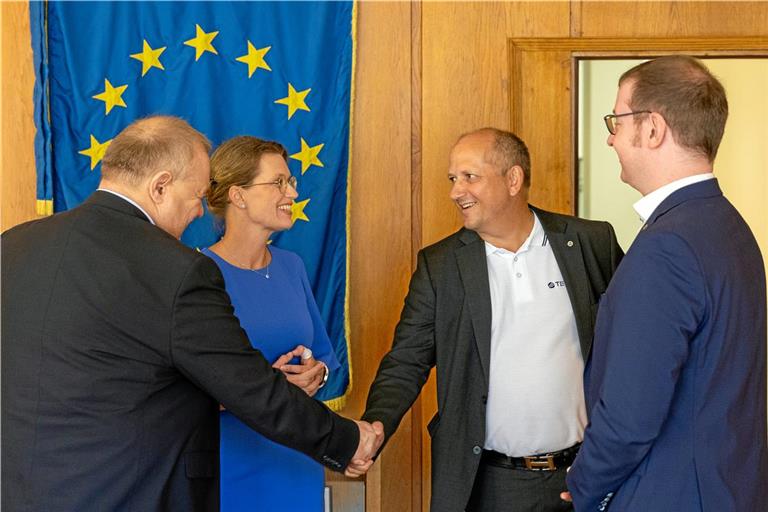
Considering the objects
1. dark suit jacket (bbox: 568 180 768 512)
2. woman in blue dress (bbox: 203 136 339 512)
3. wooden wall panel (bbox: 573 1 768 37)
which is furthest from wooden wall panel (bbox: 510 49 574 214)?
dark suit jacket (bbox: 568 180 768 512)

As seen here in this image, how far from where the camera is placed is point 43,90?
146 inches

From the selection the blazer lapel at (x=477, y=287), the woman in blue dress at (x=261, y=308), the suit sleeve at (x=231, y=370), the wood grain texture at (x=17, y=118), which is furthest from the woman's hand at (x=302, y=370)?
the wood grain texture at (x=17, y=118)

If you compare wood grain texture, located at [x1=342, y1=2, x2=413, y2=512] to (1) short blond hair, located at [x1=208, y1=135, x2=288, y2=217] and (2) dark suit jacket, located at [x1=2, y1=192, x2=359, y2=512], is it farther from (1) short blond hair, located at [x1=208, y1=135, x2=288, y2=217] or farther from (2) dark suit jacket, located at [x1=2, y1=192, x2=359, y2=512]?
(2) dark suit jacket, located at [x1=2, y1=192, x2=359, y2=512]

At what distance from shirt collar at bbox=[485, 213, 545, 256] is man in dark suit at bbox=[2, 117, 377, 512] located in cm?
111

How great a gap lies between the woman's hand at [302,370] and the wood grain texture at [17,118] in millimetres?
1512

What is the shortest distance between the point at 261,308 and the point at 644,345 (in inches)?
52.6

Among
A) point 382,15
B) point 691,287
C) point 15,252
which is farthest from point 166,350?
point 382,15

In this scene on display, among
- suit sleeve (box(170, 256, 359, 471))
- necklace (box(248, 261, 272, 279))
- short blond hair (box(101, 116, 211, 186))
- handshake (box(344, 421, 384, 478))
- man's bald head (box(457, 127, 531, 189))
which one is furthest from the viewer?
man's bald head (box(457, 127, 531, 189))

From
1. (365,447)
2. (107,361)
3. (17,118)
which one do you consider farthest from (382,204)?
(107,361)

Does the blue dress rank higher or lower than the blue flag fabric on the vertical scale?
lower

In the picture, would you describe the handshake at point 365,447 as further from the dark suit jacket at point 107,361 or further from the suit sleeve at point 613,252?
the suit sleeve at point 613,252

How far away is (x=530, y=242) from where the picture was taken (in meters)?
3.08

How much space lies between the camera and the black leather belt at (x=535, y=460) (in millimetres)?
2867

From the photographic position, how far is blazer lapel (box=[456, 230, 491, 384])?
2922 mm
